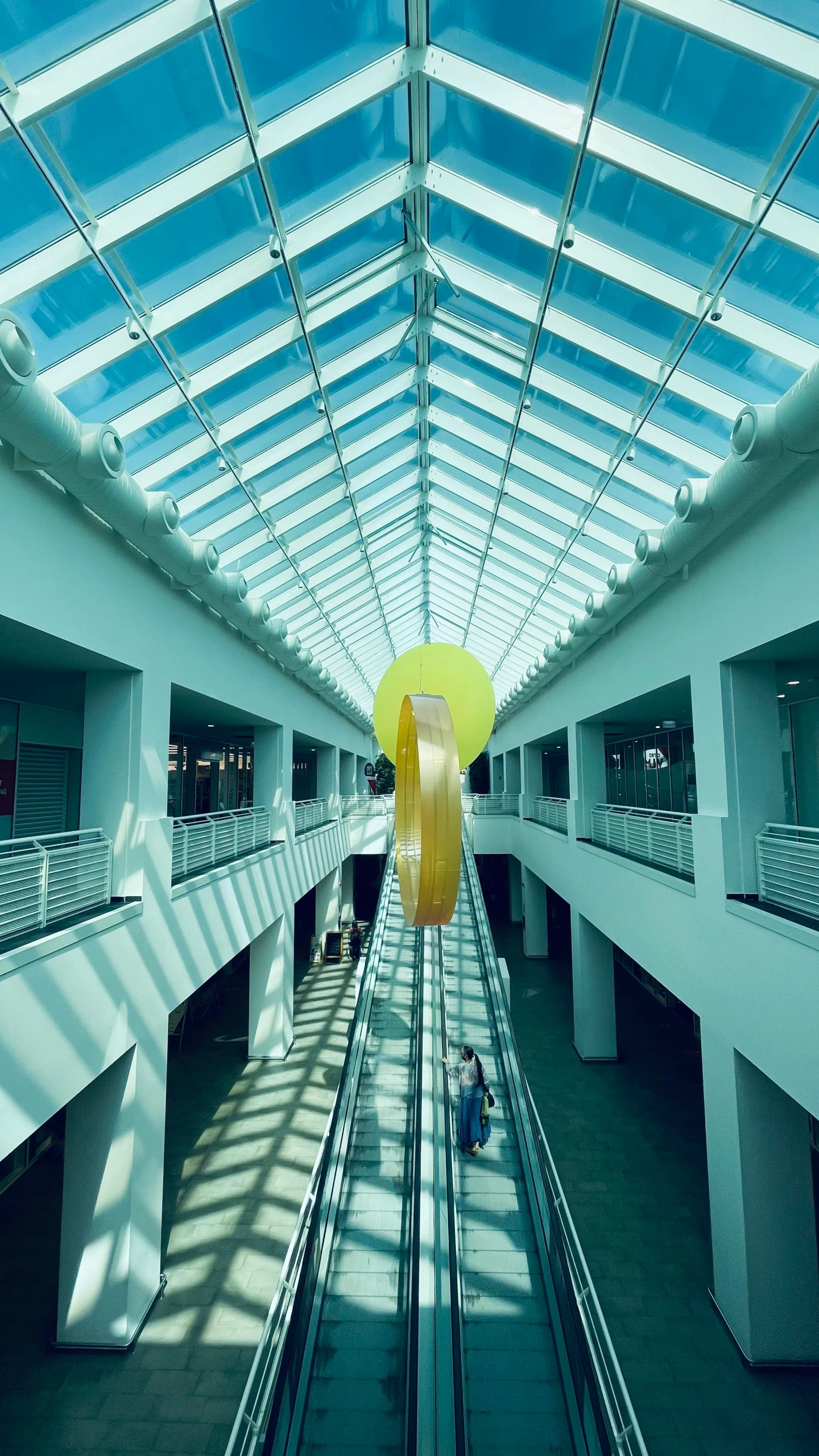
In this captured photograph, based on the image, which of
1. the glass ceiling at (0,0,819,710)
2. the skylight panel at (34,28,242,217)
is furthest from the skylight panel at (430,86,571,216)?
the skylight panel at (34,28,242,217)

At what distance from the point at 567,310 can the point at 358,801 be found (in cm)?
2514

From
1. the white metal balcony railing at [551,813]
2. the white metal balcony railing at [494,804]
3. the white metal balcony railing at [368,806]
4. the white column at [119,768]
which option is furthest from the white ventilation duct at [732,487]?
the white metal balcony railing at [368,806]

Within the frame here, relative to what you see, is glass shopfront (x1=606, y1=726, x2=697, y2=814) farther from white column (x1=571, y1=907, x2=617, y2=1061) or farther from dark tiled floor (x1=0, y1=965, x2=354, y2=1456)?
dark tiled floor (x1=0, y1=965, x2=354, y2=1456)

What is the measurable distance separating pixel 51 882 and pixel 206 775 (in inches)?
487

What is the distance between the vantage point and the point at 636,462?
31.3 ft

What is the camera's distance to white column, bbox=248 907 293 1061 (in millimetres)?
15898

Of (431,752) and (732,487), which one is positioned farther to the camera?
(732,487)

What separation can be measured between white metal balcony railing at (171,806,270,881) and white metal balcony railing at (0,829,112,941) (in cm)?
141

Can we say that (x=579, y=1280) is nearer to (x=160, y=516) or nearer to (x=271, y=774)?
(x=160, y=516)

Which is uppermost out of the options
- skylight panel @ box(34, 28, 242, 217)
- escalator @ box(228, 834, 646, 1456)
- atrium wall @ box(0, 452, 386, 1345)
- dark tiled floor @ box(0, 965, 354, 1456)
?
skylight panel @ box(34, 28, 242, 217)

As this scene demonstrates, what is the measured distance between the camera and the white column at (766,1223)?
7.54 metres

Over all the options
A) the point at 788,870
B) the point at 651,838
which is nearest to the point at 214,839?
the point at 651,838

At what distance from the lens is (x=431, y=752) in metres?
5.96

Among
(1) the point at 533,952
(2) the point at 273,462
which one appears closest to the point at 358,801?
(1) the point at 533,952
